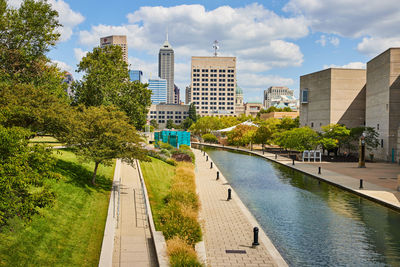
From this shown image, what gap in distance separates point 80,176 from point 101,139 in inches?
124

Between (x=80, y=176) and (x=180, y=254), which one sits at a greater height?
(x=80, y=176)

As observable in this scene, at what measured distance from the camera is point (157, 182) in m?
27.3

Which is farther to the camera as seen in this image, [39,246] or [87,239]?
[87,239]

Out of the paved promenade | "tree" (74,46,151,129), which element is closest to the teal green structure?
"tree" (74,46,151,129)

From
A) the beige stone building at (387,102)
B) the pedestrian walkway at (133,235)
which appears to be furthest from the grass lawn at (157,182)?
the beige stone building at (387,102)

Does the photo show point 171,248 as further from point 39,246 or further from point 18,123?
point 18,123

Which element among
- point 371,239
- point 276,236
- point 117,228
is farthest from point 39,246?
point 371,239

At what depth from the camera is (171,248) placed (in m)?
12.5

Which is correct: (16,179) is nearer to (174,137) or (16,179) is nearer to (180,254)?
(180,254)

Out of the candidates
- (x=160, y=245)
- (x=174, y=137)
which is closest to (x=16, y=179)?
(x=160, y=245)

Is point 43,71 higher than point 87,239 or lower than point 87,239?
higher

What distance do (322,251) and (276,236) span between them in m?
2.48

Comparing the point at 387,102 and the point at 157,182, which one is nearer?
the point at 157,182

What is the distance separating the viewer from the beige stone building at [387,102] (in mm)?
48188
